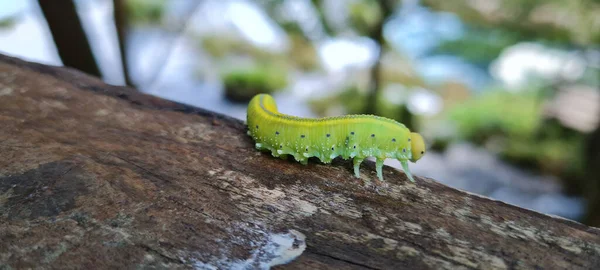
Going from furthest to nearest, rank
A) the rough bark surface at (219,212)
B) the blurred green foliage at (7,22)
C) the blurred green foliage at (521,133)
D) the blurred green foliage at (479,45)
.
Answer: the blurred green foliage at (479,45) < the blurred green foliage at (521,133) < the blurred green foliage at (7,22) < the rough bark surface at (219,212)

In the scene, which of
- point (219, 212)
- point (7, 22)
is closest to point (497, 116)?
point (219, 212)

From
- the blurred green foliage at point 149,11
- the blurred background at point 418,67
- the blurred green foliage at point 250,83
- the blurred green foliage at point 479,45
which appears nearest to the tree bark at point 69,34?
the blurred background at point 418,67

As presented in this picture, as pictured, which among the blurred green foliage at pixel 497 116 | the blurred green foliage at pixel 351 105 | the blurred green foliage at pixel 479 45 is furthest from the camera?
the blurred green foliage at pixel 479 45

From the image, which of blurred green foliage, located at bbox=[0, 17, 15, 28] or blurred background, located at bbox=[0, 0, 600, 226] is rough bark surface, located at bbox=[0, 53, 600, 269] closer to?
blurred background, located at bbox=[0, 0, 600, 226]

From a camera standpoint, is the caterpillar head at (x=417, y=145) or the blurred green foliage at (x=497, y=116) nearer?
the caterpillar head at (x=417, y=145)

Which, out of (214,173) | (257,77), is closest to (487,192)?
(257,77)

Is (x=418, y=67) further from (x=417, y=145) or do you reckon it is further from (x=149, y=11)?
(x=417, y=145)

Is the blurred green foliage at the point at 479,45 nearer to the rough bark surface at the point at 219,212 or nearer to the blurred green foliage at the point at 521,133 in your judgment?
the blurred green foliage at the point at 521,133

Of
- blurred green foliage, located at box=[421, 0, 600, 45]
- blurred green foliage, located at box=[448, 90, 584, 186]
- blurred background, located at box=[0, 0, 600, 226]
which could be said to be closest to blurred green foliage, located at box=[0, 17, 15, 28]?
blurred background, located at box=[0, 0, 600, 226]
